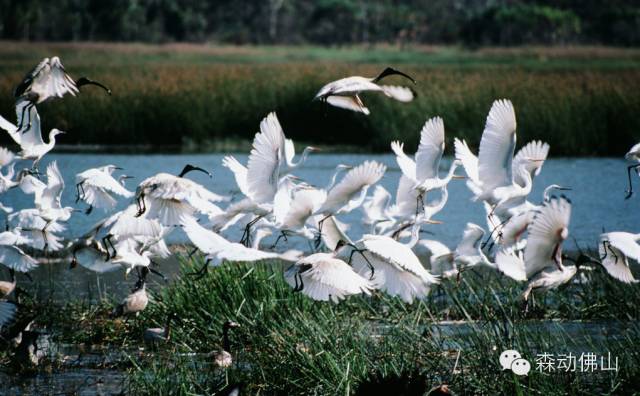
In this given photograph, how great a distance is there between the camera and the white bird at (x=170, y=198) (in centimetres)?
744

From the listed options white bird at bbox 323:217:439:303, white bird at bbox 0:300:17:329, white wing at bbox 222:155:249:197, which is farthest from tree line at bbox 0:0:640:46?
white bird at bbox 323:217:439:303

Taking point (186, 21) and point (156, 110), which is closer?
point (156, 110)

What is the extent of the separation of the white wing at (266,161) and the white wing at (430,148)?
43.6 inches

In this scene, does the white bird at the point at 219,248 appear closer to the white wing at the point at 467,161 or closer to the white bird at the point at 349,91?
the white bird at the point at 349,91

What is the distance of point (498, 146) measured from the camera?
24.7 ft

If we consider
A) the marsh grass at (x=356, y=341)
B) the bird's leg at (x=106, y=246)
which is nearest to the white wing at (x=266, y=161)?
the marsh grass at (x=356, y=341)

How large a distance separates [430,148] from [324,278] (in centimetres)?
166

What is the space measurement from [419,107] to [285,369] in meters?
13.2

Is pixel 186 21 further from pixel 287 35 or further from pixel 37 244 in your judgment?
pixel 37 244

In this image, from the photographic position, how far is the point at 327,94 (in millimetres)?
7328

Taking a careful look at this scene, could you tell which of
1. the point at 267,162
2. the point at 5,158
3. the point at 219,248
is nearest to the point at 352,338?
the point at 219,248

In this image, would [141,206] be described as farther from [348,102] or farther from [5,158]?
[5,158]

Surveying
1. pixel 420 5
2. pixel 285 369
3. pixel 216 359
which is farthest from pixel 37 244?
pixel 420 5

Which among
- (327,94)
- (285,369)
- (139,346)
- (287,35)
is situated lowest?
(287,35)
